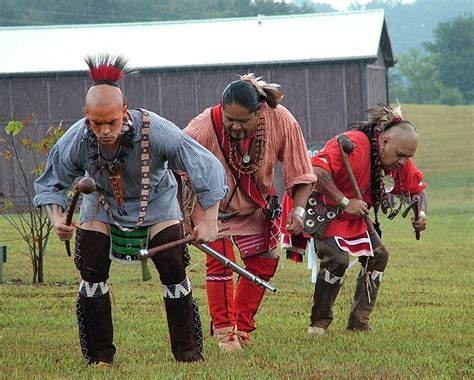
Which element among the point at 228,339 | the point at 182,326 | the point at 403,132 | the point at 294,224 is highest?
the point at 403,132

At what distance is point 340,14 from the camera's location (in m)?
39.3

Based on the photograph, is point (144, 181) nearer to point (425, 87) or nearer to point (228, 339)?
point (228, 339)

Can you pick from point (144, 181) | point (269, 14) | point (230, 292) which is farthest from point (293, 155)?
point (269, 14)

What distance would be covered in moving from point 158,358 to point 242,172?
1.35m

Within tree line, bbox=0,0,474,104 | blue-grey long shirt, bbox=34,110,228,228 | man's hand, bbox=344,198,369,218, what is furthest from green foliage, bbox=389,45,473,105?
blue-grey long shirt, bbox=34,110,228,228

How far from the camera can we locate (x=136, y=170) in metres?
6.18

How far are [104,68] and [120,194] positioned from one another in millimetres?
652

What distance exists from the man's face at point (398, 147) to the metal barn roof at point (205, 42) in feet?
92.0

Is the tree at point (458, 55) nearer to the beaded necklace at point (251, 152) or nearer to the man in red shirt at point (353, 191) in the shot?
the man in red shirt at point (353, 191)

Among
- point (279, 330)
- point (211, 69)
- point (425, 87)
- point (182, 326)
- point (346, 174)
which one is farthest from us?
point (425, 87)

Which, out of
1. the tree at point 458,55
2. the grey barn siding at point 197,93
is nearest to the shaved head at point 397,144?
the grey barn siding at point 197,93

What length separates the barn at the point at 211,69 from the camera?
36438 millimetres

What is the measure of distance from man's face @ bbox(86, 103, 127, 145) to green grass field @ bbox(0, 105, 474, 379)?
119cm

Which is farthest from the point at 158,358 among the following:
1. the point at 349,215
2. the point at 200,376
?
the point at 349,215
